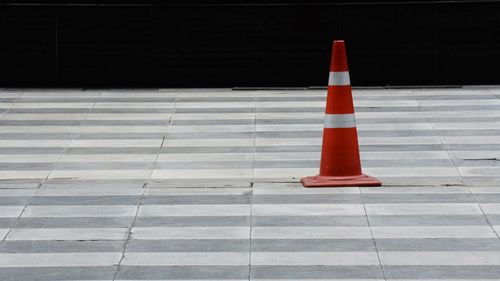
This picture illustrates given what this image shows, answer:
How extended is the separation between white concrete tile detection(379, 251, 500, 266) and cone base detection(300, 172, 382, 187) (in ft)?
6.13

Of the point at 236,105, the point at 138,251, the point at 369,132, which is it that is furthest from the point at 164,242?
the point at 236,105

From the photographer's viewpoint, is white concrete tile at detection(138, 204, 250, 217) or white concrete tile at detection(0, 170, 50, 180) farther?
white concrete tile at detection(0, 170, 50, 180)

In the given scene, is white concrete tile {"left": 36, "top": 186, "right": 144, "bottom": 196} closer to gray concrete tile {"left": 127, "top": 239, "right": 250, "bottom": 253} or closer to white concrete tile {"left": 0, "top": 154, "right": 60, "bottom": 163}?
white concrete tile {"left": 0, "top": 154, "right": 60, "bottom": 163}

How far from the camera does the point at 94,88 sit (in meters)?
14.5

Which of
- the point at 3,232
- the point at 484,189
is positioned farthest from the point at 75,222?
the point at 484,189

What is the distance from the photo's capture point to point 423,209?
862cm

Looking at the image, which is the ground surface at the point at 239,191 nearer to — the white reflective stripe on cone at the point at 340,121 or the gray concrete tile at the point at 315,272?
the gray concrete tile at the point at 315,272

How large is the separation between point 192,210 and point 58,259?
4.76ft

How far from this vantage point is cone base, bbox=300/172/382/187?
9.34 metres

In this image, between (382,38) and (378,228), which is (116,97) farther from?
(378,228)

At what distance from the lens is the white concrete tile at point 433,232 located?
26.0 feet

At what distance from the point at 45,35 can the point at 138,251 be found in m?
7.37

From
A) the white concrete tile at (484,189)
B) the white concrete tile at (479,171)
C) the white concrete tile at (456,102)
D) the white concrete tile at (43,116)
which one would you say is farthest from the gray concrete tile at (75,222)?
the white concrete tile at (456,102)

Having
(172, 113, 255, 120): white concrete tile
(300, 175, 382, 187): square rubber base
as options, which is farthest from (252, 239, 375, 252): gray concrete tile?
(172, 113, 255, 120): white concrete tile
